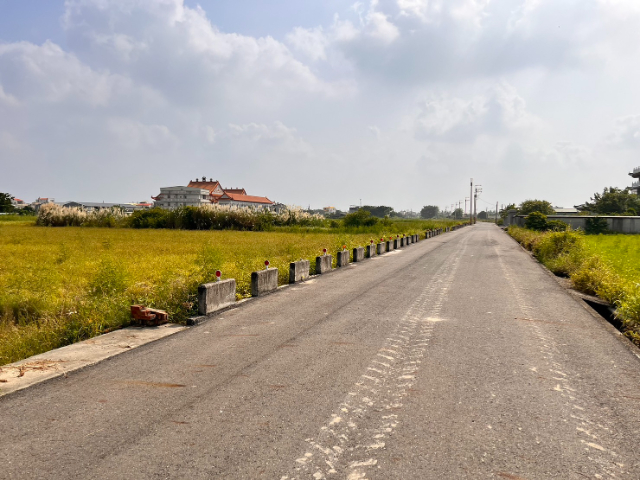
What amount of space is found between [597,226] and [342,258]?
37349 millimetres

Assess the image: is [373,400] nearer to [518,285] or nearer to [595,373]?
[595,373]

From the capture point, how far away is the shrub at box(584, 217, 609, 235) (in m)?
41.6

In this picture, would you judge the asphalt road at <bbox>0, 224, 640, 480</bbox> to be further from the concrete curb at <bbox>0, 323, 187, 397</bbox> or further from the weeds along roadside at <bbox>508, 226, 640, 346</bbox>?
the weeds along roadside at <bbox>508, 226, 640, 346</bbox>

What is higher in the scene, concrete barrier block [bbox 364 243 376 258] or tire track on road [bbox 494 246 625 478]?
concrete barrier block [bbox 364 243 376 258]

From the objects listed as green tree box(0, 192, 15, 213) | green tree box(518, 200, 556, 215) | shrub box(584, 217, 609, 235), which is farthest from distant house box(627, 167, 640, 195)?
green tree box(0, 192, 15, 213)

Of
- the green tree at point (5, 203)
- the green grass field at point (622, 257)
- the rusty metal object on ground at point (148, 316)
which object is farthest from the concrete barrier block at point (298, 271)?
the green tree at point (5, 203)

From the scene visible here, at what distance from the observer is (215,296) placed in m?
8.02

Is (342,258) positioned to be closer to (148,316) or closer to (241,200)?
(148,316)

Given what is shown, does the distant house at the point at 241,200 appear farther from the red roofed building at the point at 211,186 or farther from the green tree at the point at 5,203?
the green tree at the point at 5,203

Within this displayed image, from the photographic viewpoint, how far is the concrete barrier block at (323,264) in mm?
13594

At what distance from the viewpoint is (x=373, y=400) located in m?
4.13

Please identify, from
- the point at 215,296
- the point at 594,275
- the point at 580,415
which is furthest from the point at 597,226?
the point at 580,415

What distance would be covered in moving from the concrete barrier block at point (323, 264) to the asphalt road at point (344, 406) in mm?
6233

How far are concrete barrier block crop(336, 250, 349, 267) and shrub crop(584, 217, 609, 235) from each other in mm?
35868
